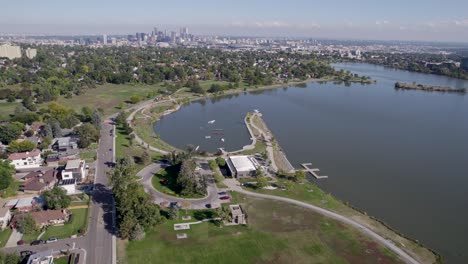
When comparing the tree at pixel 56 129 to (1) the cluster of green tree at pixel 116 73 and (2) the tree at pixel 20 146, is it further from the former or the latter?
(1) the cluster of green tree at pixel 116 73

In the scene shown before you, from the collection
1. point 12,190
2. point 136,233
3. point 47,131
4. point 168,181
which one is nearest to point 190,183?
point 168,181

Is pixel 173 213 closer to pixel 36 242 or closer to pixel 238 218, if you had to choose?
pixel 238 218

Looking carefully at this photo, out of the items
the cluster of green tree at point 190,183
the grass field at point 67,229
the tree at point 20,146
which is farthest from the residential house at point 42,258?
the tree at point 20,146

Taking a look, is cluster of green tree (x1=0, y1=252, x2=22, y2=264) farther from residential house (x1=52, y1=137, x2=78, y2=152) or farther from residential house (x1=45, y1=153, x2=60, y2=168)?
residential house (x1=52, y1=137, x2=78, y2=152)

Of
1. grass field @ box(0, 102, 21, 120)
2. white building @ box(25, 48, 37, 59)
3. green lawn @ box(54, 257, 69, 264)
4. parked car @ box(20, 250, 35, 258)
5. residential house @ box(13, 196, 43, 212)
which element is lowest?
green lawn @ box(54, 257, 69, 264)

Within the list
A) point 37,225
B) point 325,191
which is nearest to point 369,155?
point 325,191

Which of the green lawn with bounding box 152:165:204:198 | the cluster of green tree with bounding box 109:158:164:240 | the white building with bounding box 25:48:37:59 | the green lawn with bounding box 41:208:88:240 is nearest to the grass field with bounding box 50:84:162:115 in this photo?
the green lawn with bounding box 152:165:204:198

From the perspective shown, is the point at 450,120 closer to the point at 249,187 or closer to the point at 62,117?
the point at 249,187
